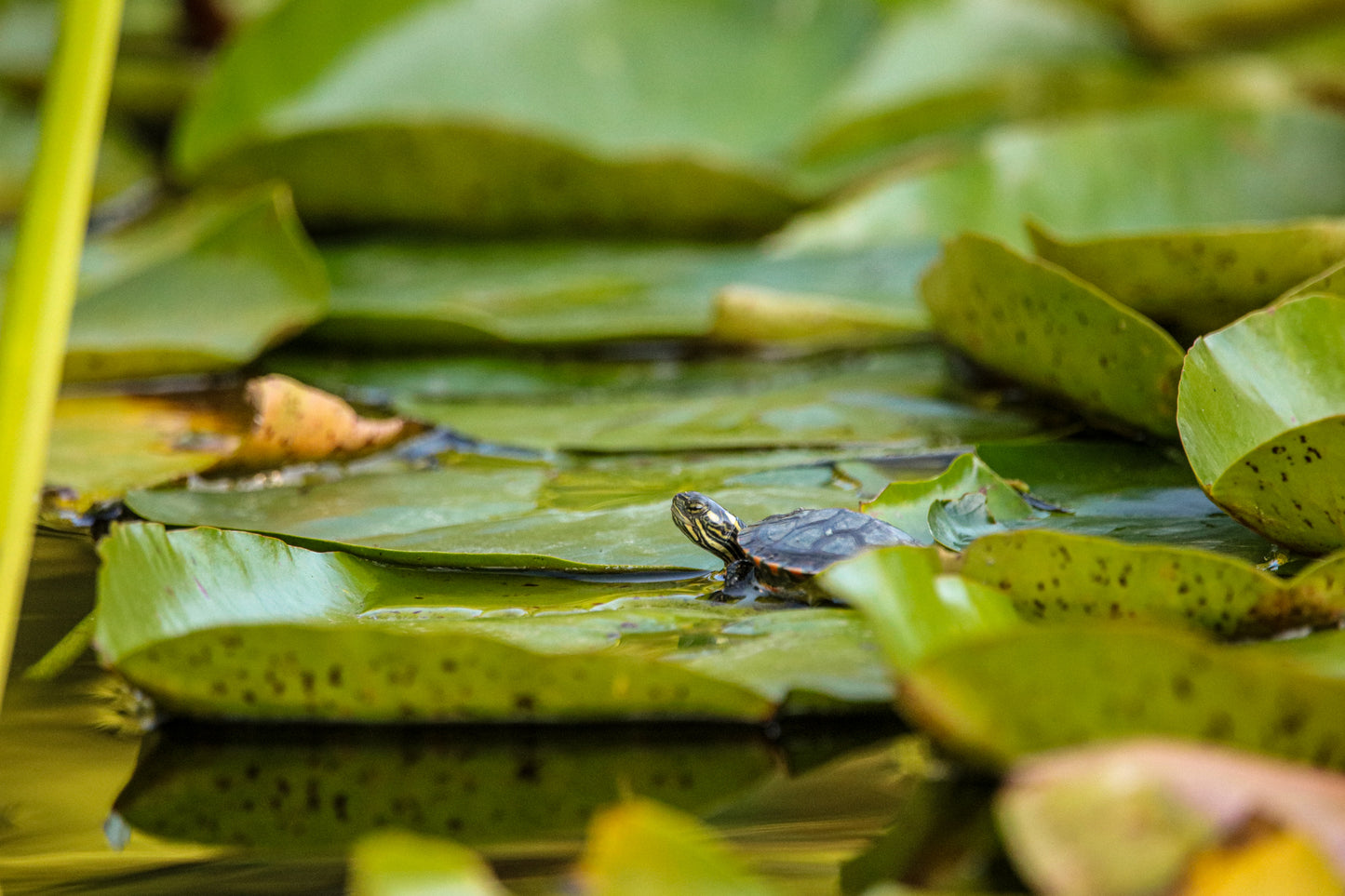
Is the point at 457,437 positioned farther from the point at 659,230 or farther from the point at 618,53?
the point at 618,53

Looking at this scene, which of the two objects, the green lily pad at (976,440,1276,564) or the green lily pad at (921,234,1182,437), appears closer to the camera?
the green lily pad at (976,440,1276,564)

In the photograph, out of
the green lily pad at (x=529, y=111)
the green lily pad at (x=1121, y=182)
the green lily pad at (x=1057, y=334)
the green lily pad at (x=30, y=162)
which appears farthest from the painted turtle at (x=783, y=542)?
the green lily pad at (x=30, y=162)

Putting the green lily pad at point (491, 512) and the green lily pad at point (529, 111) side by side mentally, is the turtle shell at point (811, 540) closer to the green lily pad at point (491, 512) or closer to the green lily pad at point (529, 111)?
the green lily pad at point (491, 512)

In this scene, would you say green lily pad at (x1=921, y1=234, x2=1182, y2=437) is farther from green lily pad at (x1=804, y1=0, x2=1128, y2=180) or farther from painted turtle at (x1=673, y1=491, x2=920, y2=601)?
green lily pad at (x1=804, y1=0, x2=1128, y2=180)

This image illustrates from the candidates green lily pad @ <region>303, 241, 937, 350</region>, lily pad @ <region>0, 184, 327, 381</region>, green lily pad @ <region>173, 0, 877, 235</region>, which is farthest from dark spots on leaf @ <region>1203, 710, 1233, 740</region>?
green lily pad @ <region>173, 0, 877, 235</region>

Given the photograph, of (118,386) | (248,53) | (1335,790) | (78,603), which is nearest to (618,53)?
(248,53)
